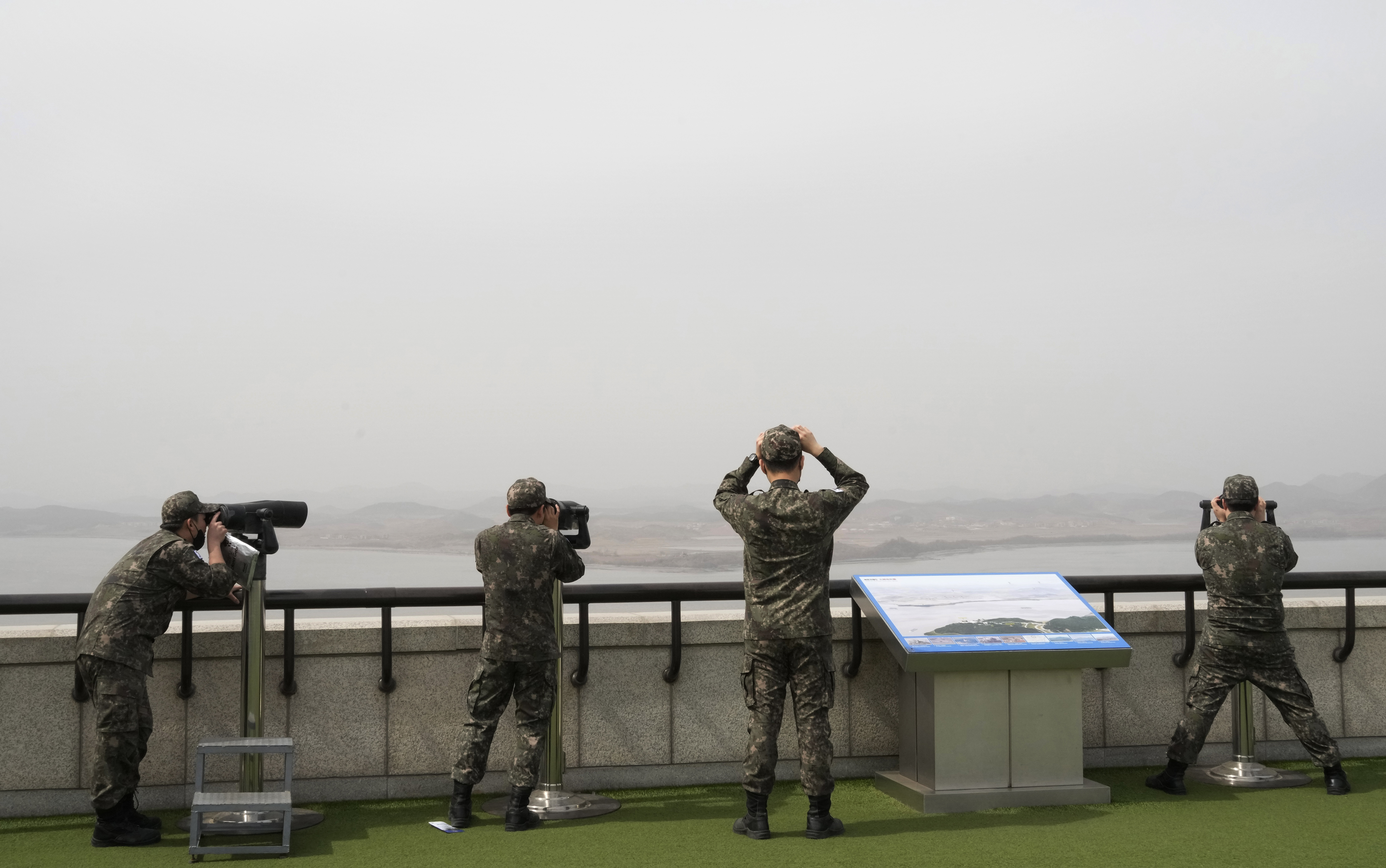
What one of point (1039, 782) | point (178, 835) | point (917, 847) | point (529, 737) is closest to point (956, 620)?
point (1039, 782)

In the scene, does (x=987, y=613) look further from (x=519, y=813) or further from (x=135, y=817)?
(x=135, y=817)

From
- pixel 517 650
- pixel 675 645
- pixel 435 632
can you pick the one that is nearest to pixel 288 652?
pixel 435 632

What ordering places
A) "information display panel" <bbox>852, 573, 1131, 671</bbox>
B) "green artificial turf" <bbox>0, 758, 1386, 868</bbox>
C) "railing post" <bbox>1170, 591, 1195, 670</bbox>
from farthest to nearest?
"railing post" <bbox>1170, 591, 1195, 670</bbox>, "information display panel" <bbox>852, 573, 1131, 671</bbox>, "green artificial turf" <bbox>0, 758, 1386, 868</bbox>

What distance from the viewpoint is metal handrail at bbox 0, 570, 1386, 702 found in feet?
23.5

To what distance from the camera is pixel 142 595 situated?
6645 mm

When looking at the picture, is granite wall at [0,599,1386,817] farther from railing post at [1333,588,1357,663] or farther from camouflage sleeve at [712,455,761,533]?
camouflage sleeve at [712,455,761,533]

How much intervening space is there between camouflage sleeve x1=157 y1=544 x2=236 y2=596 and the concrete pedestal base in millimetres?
4320

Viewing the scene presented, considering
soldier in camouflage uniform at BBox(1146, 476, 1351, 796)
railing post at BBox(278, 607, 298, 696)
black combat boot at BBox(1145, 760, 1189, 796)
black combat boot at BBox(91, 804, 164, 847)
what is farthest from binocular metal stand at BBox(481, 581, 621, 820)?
soldier in camouflage uniform at BBox(1146, 476, 1351, 796)

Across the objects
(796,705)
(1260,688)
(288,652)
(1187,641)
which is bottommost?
(1260,688)

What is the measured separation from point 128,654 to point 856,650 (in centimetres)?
454

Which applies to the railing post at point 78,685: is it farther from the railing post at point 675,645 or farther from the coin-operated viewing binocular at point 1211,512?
the coin-operated viewing binocular at point 1211,512

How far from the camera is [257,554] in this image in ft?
22.8

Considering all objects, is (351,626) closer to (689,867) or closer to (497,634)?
(497,634)

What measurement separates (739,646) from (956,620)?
1.47 metres
